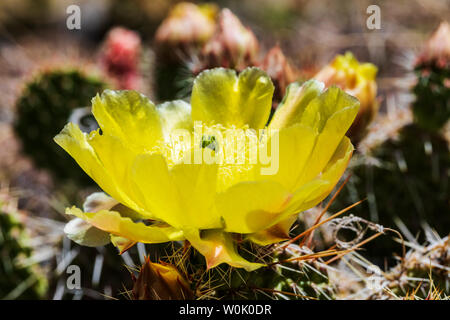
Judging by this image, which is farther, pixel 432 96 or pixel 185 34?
pixel 185 34

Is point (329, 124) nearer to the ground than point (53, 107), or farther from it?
nearer to the ground

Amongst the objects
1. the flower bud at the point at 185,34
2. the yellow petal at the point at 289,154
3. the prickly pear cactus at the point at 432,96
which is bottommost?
the yellow petal at the point at 289,154

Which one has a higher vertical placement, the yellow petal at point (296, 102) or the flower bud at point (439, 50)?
the flower bud at point (439, 50)

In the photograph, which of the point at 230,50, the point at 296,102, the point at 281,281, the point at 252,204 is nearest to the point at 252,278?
the point at 281,281

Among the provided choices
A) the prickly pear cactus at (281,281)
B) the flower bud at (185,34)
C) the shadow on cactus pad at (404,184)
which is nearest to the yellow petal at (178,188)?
the prickly pear cactus at (281,281)

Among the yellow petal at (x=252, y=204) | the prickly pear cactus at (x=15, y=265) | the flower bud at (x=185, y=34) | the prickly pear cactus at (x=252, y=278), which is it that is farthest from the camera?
the flower bud at (x=185, y=34)

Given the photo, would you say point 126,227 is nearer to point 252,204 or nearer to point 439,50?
point 252,204

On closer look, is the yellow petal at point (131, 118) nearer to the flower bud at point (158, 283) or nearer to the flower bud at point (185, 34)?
the flower bud at point (158, 283)
